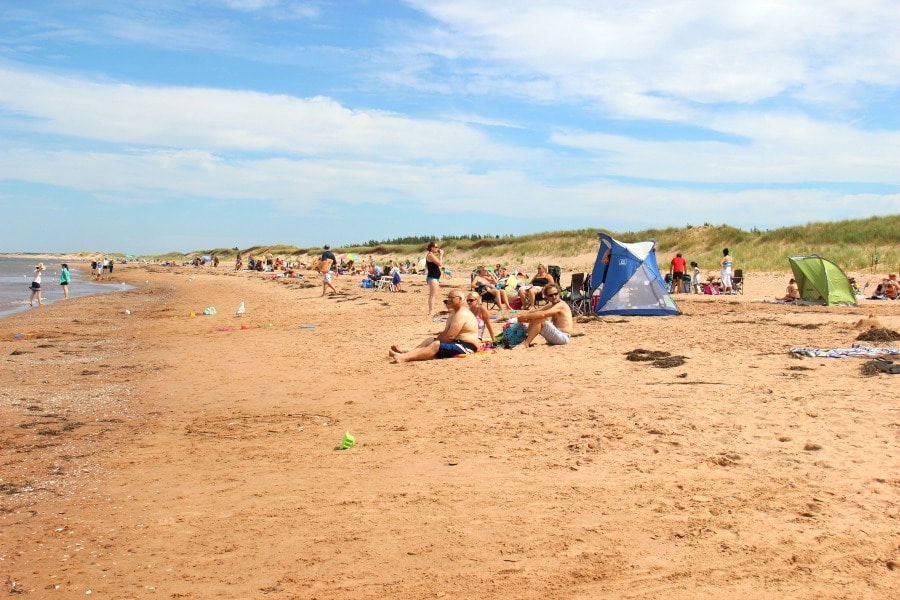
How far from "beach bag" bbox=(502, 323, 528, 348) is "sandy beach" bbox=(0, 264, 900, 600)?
2.55 ft

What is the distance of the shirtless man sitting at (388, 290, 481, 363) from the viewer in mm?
9820

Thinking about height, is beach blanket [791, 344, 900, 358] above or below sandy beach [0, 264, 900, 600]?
above

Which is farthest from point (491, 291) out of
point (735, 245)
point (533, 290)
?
point (735, 245)

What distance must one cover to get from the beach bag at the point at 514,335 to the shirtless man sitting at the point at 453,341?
2.11ft

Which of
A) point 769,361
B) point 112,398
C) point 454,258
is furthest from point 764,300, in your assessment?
point 454,258

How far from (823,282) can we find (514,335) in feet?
33.5

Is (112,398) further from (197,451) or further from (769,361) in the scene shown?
(769,361)

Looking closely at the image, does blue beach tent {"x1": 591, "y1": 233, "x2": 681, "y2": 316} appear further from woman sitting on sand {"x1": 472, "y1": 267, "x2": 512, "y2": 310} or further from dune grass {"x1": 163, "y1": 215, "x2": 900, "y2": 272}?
dune grass {"x1": 163, "y1": 215, "x2": 900, "y2": 272}

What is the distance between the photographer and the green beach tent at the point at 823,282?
17125 millimetres

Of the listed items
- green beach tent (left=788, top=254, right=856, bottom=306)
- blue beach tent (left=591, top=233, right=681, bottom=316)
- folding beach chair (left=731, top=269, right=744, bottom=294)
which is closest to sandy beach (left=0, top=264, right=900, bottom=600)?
blue beach tent (left=591, top=233, right=681, bottom=316)

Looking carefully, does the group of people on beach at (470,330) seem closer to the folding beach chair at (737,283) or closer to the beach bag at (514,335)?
the beach bag at (514,335)

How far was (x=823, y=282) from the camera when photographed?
1728 centimetres

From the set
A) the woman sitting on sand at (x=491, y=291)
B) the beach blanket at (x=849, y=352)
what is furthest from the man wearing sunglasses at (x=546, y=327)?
the woman sitting on sand at (x=491, y=291)

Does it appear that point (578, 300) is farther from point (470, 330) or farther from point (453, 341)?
point (453, 341)
